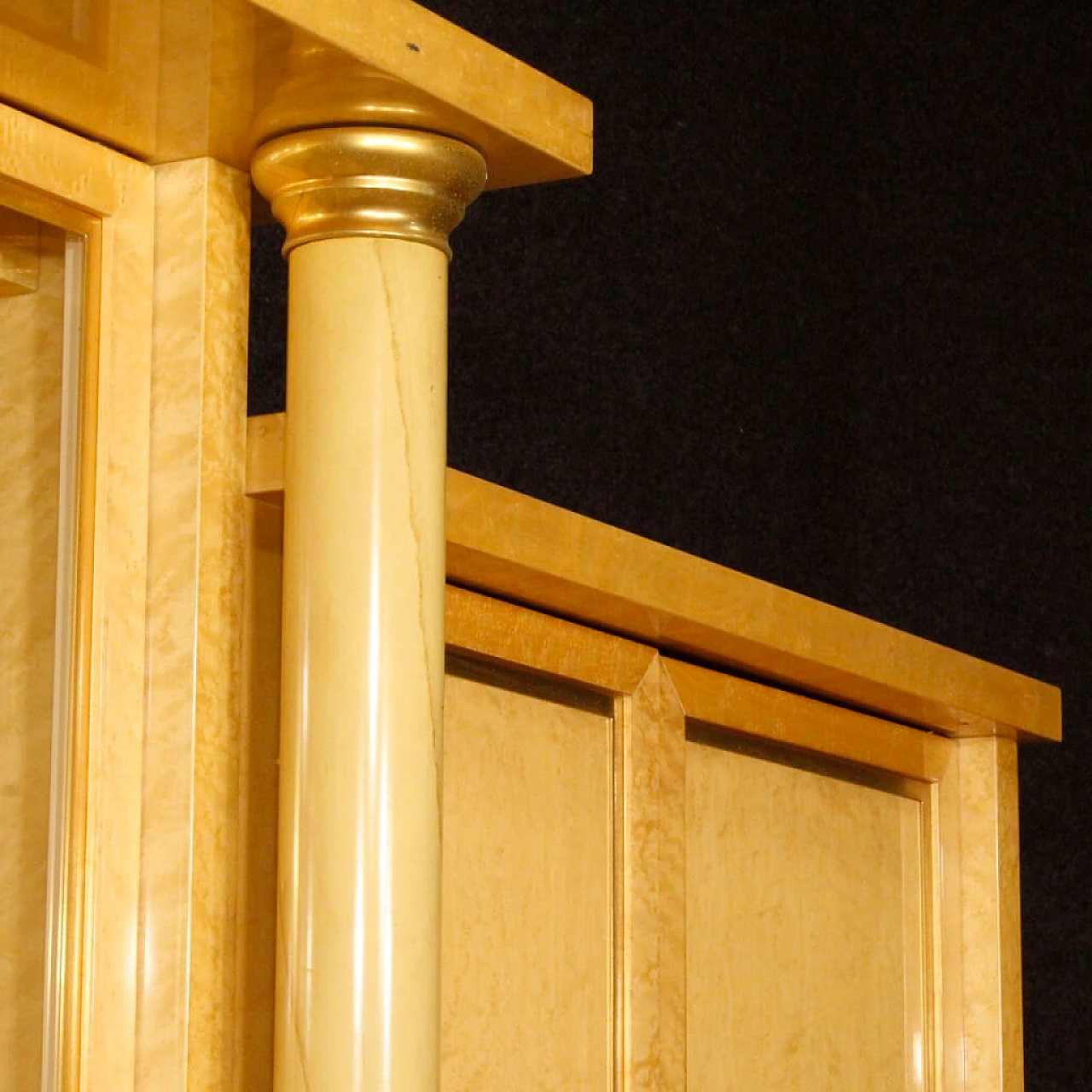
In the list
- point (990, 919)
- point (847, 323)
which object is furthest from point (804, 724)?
point (847, 323)

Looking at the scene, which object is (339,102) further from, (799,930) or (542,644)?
(799,930)

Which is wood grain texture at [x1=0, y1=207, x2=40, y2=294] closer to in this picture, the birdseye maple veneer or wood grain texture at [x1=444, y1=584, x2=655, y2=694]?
the birdseye maple veneer

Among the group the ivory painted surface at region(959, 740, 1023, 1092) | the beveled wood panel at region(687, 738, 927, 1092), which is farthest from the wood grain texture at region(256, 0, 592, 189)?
the ivory painted surface at region(959, 740, 1023, 1092)

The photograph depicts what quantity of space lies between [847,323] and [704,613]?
1626 millimetres

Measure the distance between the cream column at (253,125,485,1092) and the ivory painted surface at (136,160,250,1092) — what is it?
0.09 feet

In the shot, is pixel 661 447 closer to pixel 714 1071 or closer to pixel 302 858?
pixel 714 1071

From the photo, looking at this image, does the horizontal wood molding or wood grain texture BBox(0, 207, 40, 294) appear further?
the horizontal wood molding

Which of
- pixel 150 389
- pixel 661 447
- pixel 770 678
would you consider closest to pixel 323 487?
pixel 150 389

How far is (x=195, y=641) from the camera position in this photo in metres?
0.83

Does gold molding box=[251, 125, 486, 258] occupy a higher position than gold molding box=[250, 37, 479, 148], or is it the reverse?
gold molding box=[250, 37, 479, 148]

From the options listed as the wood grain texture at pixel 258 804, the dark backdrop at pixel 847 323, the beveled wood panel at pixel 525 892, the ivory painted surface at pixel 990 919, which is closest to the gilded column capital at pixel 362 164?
the wood grain texture at pixel 258 804

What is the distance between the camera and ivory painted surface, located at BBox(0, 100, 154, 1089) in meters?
0.81

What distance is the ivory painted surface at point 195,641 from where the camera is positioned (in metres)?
0.82

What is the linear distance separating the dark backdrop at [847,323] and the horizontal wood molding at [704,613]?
2.49 ft
